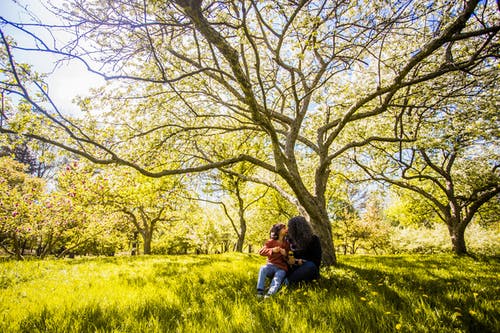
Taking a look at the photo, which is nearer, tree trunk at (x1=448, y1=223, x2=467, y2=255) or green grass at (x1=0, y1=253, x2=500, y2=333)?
green grass at (x1=0, y1=253, x2=500, y2=333)

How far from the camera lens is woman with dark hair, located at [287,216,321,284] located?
4703mm

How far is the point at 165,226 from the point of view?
89.6 feet

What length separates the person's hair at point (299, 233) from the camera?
16.5 ft

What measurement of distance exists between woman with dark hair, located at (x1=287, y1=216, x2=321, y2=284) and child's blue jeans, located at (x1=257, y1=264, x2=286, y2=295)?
276 millimetres

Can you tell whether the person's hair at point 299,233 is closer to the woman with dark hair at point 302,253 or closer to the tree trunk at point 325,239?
the woman with dark hair at point 302,253

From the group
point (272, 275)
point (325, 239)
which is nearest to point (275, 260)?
point (272, 275)

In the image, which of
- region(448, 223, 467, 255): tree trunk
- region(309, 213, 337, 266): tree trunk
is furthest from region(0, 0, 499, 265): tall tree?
region(448, 223, 467, 255): tree trunk

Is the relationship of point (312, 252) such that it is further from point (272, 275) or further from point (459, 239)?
point (459, 239)

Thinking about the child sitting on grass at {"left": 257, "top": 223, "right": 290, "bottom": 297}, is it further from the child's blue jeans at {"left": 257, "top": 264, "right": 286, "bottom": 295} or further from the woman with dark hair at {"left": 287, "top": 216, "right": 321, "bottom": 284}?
the woman with dark hair at {"left": 287, "top": 216, "right": 321, "bottom": 284}

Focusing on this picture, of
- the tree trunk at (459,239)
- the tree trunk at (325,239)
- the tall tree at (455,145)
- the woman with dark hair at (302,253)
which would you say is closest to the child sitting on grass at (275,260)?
the woman with dark hair at (302,253)

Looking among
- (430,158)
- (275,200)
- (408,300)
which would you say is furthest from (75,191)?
(430,158)

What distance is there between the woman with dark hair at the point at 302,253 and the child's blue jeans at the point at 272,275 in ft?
0.91

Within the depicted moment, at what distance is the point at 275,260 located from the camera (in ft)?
15.9

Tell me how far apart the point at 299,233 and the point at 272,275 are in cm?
102
